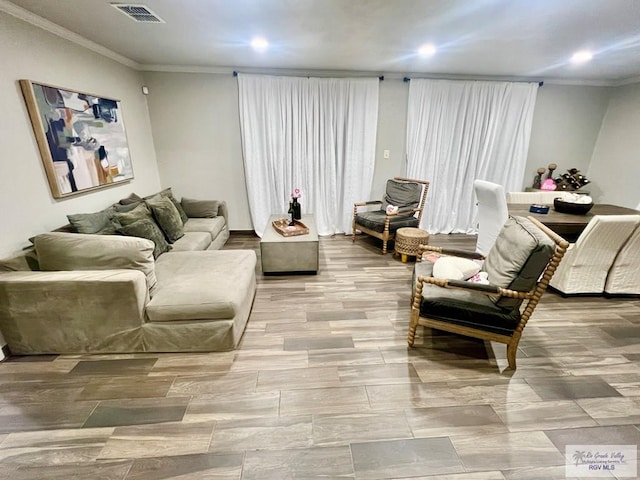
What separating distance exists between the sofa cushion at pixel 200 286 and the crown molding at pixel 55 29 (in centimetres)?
206

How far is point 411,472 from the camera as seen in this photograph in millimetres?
1326

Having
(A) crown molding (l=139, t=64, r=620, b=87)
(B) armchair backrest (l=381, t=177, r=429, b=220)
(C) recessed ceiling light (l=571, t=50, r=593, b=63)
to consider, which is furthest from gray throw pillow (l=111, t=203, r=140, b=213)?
(C) recessed ceiling light (l=571, t=50, r=593, b=63)

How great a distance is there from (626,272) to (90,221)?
16.5 feet

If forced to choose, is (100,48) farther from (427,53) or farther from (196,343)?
(427,53)

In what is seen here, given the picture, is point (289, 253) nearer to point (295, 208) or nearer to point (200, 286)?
point (295, 208)

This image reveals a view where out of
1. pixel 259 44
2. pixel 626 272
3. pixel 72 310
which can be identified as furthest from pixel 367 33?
pixel 626 272

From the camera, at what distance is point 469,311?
1887 millimetres

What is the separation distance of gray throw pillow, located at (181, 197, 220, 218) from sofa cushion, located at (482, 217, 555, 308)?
11.4ft

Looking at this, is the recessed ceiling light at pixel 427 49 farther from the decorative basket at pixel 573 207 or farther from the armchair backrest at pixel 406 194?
the decorative basket at pixel 573 207

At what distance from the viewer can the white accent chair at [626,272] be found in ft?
8.52

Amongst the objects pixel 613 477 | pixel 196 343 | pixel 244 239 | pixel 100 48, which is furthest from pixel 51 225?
pixel 613 477

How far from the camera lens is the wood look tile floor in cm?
136

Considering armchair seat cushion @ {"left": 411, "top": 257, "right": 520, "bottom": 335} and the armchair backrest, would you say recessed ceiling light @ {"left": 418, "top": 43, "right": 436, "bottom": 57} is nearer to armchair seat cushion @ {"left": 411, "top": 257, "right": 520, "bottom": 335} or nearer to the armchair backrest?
the armchair backrest

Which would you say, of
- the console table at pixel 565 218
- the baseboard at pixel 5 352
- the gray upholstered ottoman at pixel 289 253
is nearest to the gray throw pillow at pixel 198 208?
the gray upholstered ottoman at pixel 289 253
